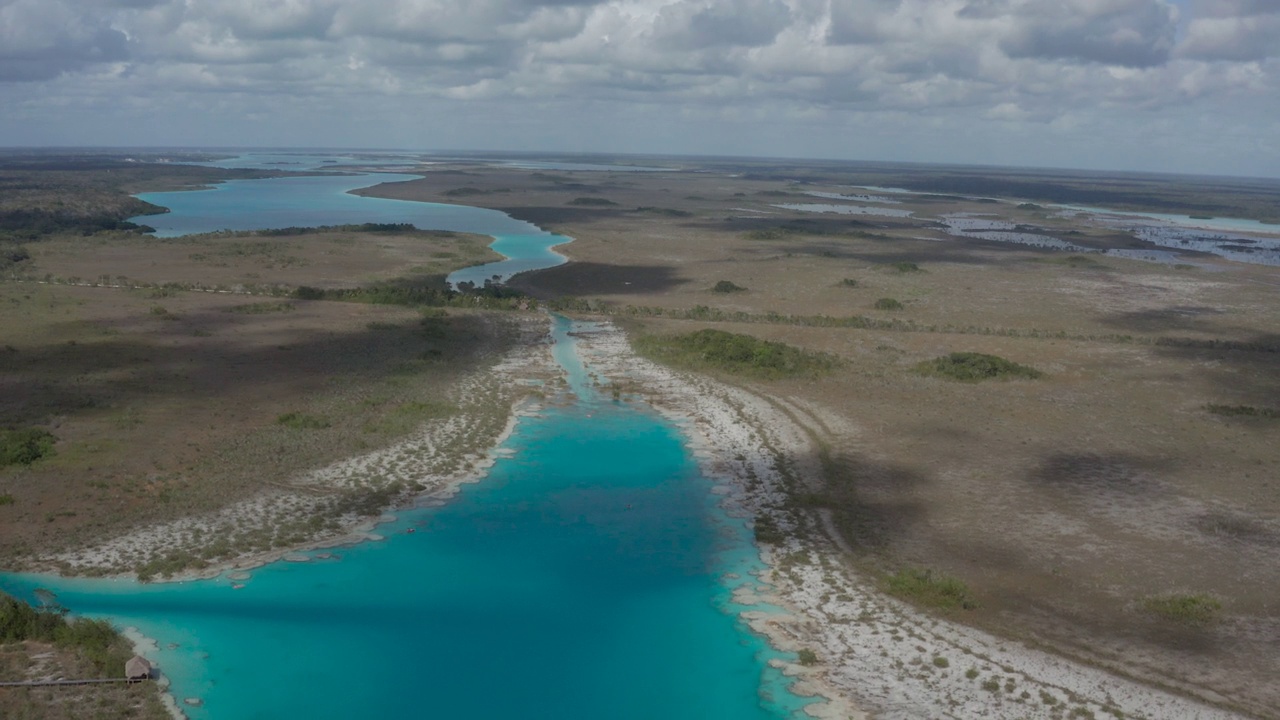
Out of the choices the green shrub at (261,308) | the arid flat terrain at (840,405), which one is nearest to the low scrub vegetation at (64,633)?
the arid flat terrain at (840,405)

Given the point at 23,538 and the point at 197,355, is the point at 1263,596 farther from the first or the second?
the point at 197,355

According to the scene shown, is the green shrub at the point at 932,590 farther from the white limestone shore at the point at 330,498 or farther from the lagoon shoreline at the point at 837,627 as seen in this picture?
the white limestone shore at the point at 330,498

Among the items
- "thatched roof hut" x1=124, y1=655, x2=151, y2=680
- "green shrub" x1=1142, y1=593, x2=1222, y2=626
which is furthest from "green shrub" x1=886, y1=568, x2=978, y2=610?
"thatched roof hut" x1=124, y1=655, x2=151, y2=680

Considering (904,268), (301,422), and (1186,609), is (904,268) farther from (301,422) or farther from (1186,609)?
(1186,609)

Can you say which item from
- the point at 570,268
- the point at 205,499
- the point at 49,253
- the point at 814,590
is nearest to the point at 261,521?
the point at 205,499

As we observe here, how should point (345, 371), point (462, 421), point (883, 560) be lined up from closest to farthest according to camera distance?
1. point (883, 560)
2. point (462, 421)
3. point (345, 371)

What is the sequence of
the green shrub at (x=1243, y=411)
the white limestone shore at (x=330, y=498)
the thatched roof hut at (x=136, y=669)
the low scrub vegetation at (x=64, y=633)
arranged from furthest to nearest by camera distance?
the green shrub at (x=1243, y=411) → the white limestone shore at (x=330, y=498) → the low scrub vegetation at (x=64, y=633) → the thatched roof hut at (x=136, y=669)
